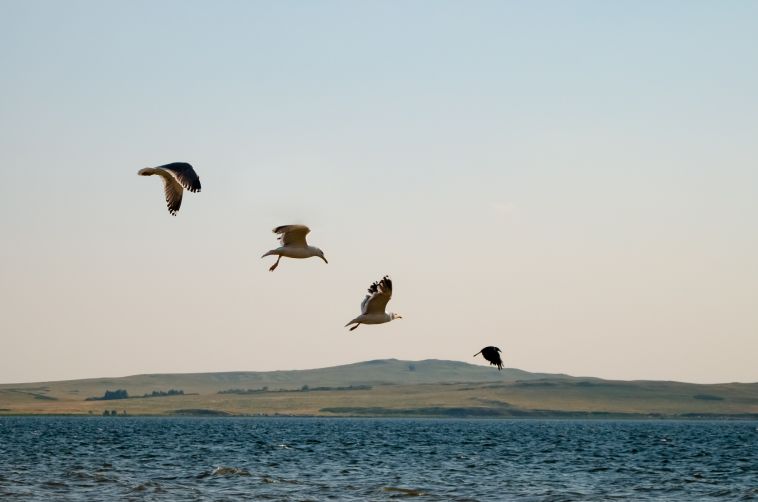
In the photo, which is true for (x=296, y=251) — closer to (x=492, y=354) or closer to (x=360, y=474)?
(x=492, y=354)

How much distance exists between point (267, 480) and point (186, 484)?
5079 millimetres

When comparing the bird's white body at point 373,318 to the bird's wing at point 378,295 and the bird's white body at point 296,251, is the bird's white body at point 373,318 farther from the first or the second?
the bird's white body at point 296,251

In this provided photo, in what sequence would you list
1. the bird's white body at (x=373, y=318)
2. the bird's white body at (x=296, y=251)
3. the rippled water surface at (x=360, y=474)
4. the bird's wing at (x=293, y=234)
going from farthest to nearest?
the rippled water surface at (x=360, y=474) → the bird's white body at (x=373, y=318) → the bird's white body at (x=296, y=251) → the bird's wing at (x=293, y=234)

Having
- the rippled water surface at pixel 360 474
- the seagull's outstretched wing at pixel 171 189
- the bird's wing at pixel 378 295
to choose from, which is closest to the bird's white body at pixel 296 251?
the bird's wing at pixel 378 295

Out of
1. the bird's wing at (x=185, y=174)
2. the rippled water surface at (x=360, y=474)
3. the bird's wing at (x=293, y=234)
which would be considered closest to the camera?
the bird's wing at (x=185, y=174)

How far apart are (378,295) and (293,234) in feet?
11.3

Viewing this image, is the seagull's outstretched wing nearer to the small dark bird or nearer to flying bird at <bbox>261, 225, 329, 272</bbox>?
flying bird at <bbox>261, 225, 329, 272</bbox>

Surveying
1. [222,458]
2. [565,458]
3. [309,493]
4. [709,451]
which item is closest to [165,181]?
[309,493]

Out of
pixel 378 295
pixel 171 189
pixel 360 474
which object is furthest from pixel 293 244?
pixel 360 474

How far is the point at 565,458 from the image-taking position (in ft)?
291

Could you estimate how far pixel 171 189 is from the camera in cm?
3288

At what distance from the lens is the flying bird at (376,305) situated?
3706cm

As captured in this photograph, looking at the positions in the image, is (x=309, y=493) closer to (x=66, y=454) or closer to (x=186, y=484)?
(x=186, y=484)

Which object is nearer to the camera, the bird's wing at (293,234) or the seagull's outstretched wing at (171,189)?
the seagull's outstretched wing at (171,189)
